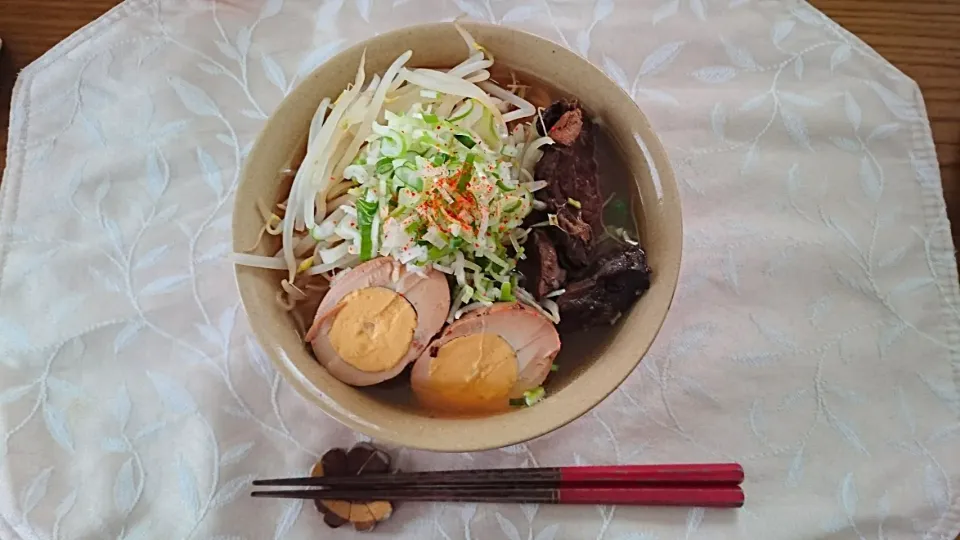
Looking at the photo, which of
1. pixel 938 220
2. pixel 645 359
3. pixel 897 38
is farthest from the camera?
pixel 897 38

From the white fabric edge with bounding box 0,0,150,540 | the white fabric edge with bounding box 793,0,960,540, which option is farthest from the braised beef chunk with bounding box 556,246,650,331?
the white fabric edge with bounding box 0,0,150,540

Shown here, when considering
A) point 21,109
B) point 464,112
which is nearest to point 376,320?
point 464,112

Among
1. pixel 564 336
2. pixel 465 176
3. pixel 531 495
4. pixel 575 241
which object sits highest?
pixel 465 176

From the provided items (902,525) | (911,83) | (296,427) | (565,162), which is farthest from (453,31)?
(902,525)

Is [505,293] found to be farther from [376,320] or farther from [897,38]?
[897,38]

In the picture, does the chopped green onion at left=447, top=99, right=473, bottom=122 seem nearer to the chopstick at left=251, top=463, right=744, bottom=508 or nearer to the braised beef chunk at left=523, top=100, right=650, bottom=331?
the braised beef chunk at left=523, top=100, right=650, bottom=331

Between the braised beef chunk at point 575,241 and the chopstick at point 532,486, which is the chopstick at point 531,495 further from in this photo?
the braised beef chunk at point 575,241

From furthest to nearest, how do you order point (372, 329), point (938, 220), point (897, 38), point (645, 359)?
point (897, 38), point (938, 220), point (645, 359), point (372, 329)

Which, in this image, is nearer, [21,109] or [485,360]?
[485,360]
